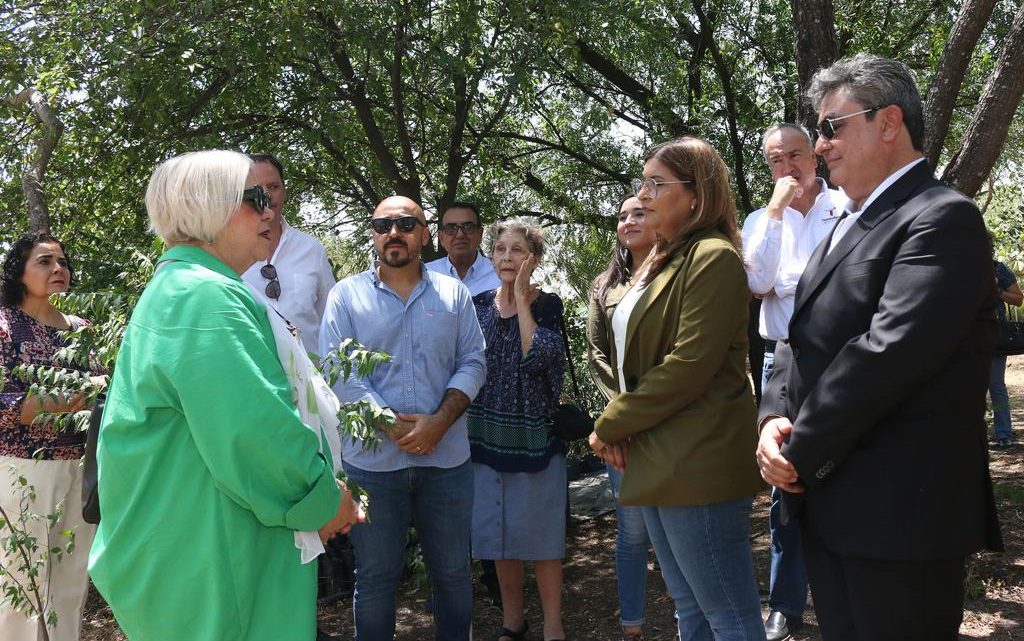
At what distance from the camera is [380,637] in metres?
3.88

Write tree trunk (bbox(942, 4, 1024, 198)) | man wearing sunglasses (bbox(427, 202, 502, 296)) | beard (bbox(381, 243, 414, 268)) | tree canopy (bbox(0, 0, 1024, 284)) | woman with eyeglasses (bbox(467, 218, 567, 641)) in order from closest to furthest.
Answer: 1. beard (bbox(381, 243, 414, 268))
2. tree trunk (bbox(942, 4, 1024, 198))
3. woman with eyeglasses (bbox(467, 218, 567, 641))
4. man wearing sunglasses (bbox(427, 202, 502, 296))
5. tree canopy (bbox(0, 0, 1024, 284))

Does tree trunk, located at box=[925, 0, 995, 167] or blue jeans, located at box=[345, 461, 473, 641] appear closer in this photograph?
blue jeans, located at box=[345, 461, 473, 641]

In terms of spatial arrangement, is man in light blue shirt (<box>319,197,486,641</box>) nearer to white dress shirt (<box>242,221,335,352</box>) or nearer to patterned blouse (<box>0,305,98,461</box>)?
white dress shirt (<box>242,221,335,352</box>)

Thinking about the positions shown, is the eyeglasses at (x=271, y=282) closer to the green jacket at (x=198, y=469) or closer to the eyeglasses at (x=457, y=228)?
the eyeglasses at (x=457, y=228)

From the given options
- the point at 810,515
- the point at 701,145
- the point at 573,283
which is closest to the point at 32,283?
the point at 701,145

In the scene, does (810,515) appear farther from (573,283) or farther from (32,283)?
(573,283)

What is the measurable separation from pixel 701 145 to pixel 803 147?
114 centimetres

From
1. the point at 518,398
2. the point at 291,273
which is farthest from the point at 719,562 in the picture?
the point at 291,273

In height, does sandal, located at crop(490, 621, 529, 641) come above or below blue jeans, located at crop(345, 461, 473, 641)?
below

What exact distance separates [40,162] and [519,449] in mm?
3242

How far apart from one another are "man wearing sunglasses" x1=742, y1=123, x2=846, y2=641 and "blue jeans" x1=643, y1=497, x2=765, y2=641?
0.97m

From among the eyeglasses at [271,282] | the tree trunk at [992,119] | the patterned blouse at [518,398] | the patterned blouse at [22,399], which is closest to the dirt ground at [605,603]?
the patterned blouse at [518,398]

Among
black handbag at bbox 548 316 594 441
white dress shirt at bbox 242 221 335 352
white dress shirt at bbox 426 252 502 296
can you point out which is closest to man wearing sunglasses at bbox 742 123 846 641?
black handbag at bbox 548 316 594 441

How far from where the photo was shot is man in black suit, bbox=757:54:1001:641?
236 cm
